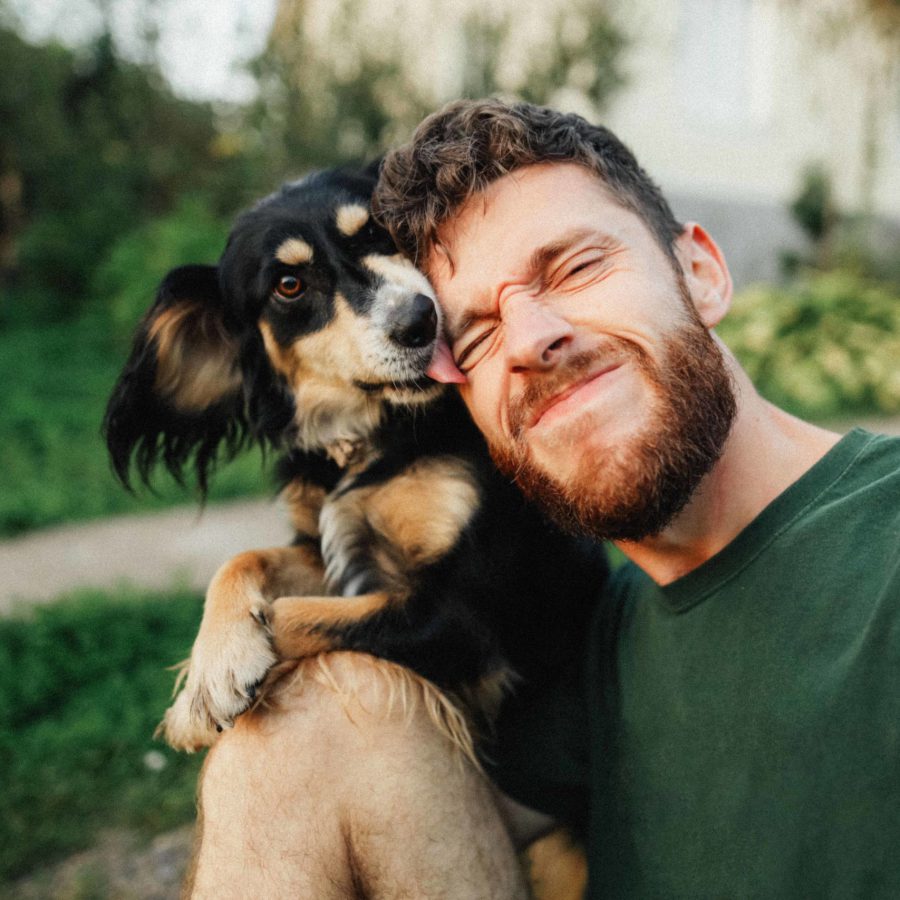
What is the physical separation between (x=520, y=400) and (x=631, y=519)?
33cm

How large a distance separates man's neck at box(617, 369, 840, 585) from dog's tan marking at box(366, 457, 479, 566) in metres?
0.51

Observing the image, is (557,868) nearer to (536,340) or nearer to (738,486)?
(738,486)

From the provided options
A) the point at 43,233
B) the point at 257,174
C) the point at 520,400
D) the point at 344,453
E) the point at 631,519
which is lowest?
the point at 43,233

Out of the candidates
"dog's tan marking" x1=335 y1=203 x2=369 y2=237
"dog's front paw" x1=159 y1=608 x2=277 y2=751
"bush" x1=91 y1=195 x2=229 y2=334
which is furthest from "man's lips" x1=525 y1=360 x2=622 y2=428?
"bush" x1=91 y1=195 x2=229 y2=334

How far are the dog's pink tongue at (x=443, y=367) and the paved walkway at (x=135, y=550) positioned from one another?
224 centimetres

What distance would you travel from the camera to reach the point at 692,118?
12.7 m

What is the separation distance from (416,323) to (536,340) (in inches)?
22.3

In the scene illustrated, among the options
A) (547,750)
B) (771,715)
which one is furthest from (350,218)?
(771,715)

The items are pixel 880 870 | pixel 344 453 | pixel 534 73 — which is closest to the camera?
pixel 880 870

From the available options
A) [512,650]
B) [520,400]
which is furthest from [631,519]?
[512,650]

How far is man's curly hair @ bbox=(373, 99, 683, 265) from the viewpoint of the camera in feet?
6.59

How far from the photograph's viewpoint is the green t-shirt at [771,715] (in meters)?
1.33

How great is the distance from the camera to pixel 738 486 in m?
1.74

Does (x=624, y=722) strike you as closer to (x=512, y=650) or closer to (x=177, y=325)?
(x=512, y=650)
